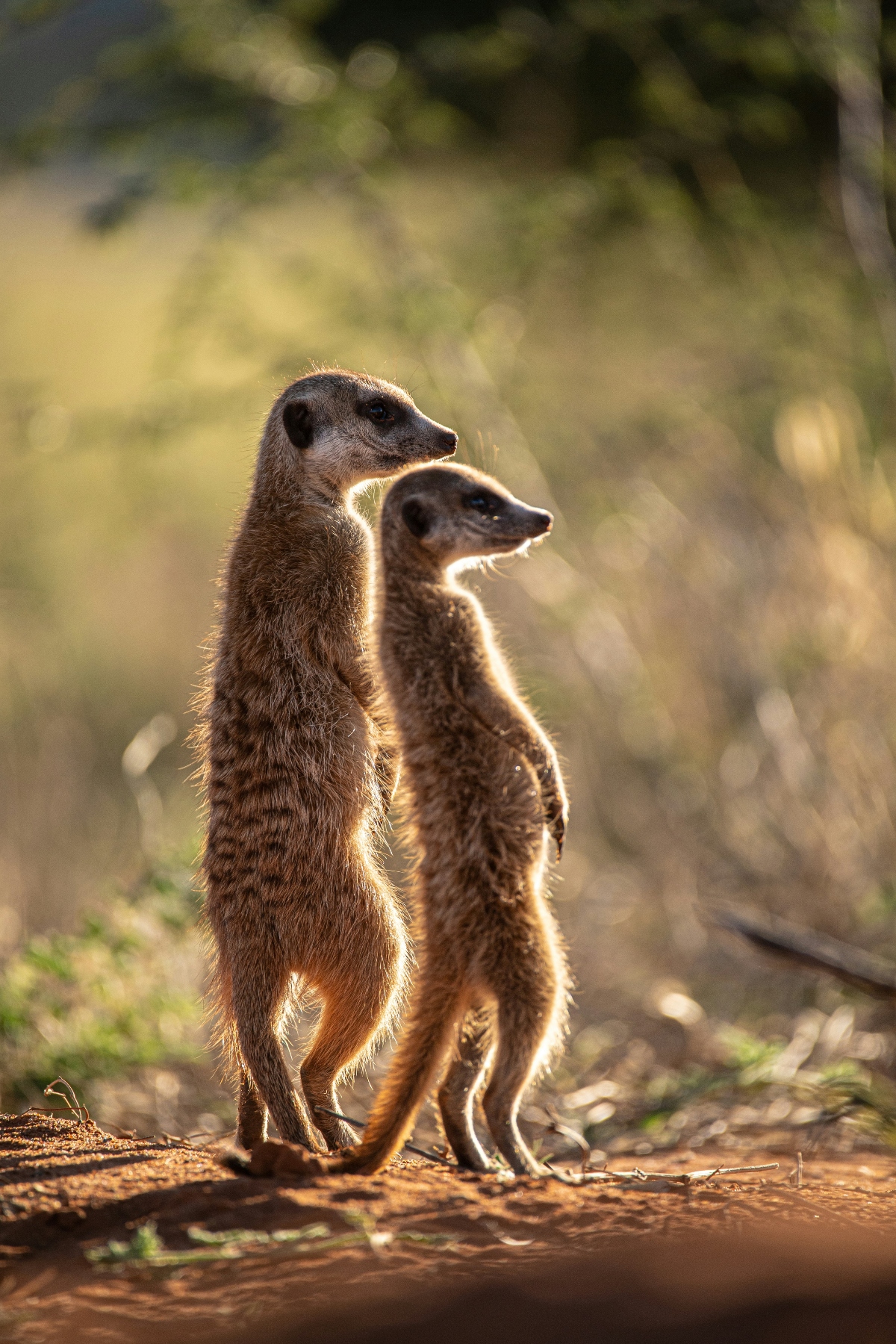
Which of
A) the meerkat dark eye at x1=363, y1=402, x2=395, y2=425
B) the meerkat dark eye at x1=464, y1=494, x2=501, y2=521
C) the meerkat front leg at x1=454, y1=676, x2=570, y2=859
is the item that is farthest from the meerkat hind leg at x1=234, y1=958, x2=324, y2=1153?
the meerkat dark eye at x1=363, y1=402, x2=395, y2=425

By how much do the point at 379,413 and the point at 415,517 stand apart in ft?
1.99

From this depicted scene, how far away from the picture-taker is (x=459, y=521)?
264cm

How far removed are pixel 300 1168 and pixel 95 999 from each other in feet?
7.19

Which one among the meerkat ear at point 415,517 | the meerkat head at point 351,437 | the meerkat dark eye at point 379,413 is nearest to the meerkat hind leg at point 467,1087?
the meerkat ear at point 415,517

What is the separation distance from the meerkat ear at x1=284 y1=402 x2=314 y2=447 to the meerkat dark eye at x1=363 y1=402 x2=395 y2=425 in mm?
149

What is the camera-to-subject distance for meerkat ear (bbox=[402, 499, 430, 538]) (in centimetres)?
263

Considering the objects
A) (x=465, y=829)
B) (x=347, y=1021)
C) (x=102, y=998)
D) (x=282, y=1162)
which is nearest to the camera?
(x=282, y=1162)

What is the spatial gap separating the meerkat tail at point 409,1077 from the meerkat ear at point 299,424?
150cm

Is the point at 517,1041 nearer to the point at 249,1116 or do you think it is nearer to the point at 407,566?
the point at 249,1116

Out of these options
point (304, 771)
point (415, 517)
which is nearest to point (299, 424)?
point (415, 517)

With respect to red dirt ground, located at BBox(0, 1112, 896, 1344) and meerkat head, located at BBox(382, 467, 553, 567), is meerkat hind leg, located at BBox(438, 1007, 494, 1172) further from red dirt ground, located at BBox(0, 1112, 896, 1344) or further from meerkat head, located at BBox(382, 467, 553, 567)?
meerkat head, located at BBox(382, 467, 553, 567)

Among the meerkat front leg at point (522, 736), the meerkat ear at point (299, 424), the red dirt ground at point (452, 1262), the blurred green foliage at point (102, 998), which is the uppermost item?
the meerkat ear at point (299, 424)

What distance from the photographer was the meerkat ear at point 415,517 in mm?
2629

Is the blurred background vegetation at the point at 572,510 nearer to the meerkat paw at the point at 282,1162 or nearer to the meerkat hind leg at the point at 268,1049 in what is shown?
the meerkat hind leg at the point at 268,1049
